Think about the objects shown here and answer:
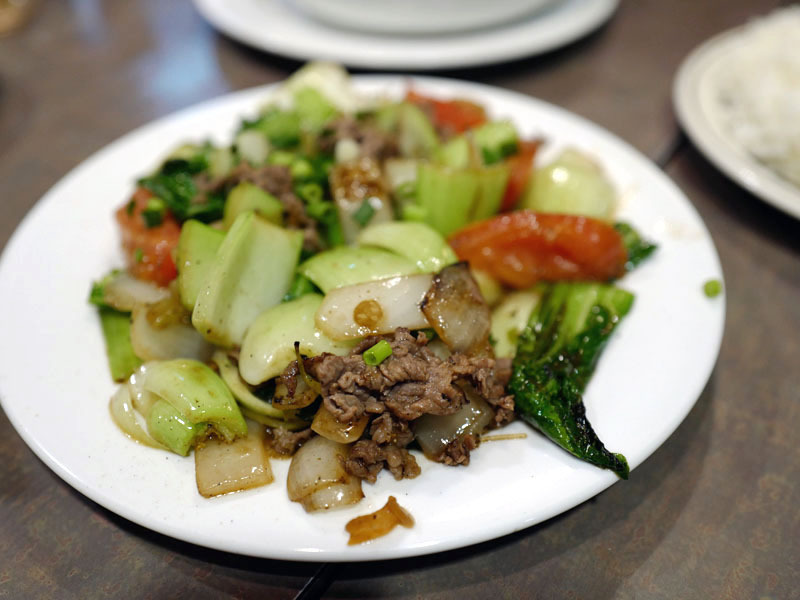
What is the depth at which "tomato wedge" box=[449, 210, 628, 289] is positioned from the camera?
1.90m

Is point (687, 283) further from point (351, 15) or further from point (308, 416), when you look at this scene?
point (351, 15)

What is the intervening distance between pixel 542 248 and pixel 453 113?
864mm

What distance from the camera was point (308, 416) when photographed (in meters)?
1.56

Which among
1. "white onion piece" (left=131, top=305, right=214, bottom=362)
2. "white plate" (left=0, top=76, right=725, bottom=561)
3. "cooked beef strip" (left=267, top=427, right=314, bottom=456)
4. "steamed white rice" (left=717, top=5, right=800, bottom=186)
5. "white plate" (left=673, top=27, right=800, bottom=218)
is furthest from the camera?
"steamed white rice" (left=717, top=5, right=800, bottom=186)

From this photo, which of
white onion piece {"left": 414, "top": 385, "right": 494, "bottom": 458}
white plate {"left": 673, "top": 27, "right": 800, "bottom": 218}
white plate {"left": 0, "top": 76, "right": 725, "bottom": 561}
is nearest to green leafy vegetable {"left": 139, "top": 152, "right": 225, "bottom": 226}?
white plate {"left": 0, "top": 76, "right": 725, "bottom": 561}

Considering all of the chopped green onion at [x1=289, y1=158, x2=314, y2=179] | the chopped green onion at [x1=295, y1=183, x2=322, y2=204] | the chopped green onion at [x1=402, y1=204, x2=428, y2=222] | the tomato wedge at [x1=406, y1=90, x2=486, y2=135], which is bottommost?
the tomato wedge at [x1=406, y1=90, x2=486, y2=135]

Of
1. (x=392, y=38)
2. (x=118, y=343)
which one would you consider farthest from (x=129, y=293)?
(x=392, y=38)

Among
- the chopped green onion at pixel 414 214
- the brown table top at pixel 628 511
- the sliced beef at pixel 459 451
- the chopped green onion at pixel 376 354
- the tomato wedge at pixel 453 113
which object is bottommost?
the brown table top at pixel 628 511

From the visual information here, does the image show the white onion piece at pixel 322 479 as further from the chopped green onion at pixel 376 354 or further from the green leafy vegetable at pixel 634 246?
the green leafy vegetable at pixel 634 246

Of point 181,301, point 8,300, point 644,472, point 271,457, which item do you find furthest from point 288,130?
point 644,472

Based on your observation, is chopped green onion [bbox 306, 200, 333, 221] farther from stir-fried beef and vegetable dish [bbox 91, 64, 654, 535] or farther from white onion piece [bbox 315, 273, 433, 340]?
white onion piece [bbox 315, 273, 433, 340]

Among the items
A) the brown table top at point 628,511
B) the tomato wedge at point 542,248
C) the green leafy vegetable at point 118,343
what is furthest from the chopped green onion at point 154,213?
the tomato wedge at point 542,248

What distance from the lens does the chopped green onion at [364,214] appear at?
197 centimetres

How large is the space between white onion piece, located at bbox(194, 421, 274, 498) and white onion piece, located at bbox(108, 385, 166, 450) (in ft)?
0.40
